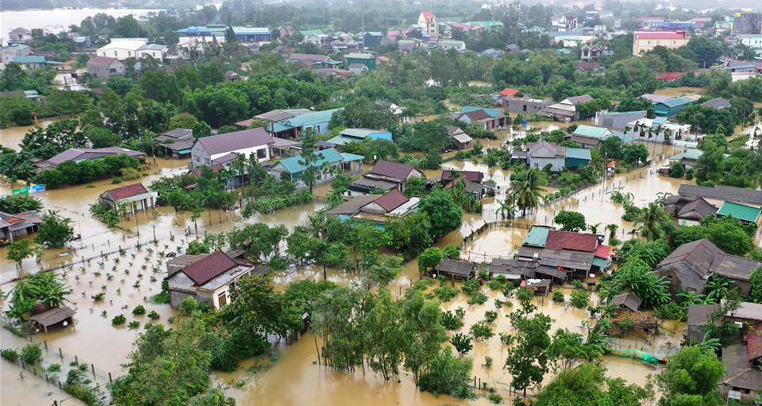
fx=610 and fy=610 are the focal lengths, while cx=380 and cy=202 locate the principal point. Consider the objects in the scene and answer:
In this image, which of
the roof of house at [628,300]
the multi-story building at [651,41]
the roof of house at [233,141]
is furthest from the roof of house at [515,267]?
the multi-story building at [651,41]

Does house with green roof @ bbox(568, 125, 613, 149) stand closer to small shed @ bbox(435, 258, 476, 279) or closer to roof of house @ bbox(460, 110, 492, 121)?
roof of house @ bbox(460, 110, 492, 121)

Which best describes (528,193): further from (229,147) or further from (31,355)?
(31,355)

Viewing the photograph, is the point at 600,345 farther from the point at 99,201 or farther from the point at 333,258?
the point at 99,201

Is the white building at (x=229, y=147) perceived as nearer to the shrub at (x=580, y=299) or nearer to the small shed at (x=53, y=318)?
the small shed at (x=53, y=318)

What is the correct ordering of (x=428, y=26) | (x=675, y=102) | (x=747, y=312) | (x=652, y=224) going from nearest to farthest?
1. (x=747, y=312)
2. (x=652, y=224)
3. (x=675, y=102)
4. (x=428, y=26)

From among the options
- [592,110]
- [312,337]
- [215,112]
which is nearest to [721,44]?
[592,110]

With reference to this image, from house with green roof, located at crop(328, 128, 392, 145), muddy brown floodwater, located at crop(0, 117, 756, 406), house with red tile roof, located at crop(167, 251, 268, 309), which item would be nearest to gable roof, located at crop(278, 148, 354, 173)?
muddy brown floodwater, located at crop(0, 117, 756, 406)

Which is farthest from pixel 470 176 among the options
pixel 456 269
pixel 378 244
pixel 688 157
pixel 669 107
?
pixel 669 107
